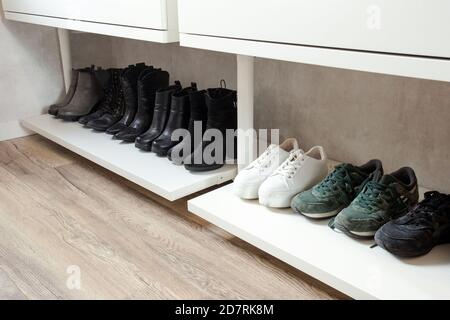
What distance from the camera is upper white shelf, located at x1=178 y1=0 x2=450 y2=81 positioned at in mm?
682

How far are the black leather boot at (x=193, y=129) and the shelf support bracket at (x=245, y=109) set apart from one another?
0.49ft

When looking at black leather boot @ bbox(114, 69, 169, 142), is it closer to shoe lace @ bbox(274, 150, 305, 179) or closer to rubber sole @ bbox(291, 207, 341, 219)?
shoe lace @ bbox(274, 150, 305, 179)

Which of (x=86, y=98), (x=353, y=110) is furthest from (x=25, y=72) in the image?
(x=353, y=110)

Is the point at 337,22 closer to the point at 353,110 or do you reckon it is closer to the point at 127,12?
the point at 353,110

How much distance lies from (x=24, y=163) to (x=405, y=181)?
4.26ft

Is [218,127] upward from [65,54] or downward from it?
downward

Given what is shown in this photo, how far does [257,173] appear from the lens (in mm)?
1106

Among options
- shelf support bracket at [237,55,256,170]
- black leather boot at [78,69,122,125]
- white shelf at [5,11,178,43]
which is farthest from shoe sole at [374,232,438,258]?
black leather boot at [78,69,122,125]

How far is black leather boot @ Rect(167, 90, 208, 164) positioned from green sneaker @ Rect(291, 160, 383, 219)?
411 mm

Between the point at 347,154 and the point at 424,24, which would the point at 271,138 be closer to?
the point at 347,154

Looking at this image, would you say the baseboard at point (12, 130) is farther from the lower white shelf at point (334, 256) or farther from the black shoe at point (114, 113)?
the lower white shelf at point (334, 256)

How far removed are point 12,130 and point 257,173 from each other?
1.25m

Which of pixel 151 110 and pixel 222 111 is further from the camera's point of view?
pixel 151 110

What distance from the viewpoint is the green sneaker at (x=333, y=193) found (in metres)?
0.97
